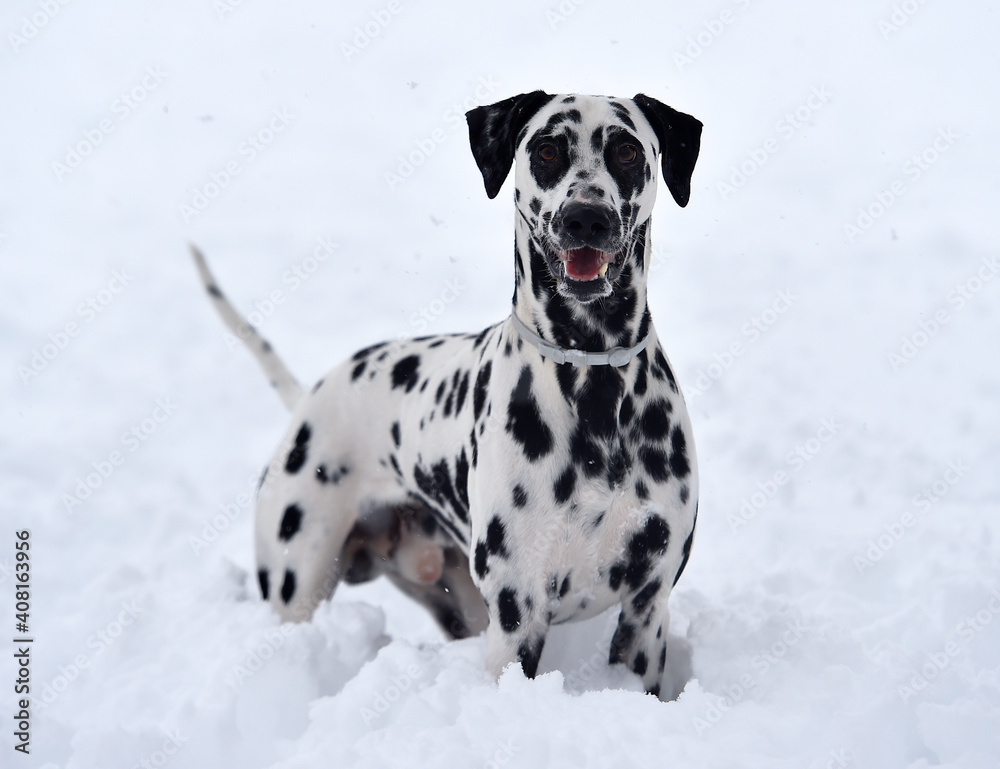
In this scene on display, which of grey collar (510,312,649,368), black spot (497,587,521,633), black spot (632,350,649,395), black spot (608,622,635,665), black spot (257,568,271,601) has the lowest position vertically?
black spot (257,568,271,601)

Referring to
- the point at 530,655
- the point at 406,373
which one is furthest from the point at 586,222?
the point at 406,373

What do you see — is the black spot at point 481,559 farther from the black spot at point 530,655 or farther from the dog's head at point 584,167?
the dog's head at point 584,167

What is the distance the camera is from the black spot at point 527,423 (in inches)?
115

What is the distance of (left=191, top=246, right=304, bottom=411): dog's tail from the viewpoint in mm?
4430

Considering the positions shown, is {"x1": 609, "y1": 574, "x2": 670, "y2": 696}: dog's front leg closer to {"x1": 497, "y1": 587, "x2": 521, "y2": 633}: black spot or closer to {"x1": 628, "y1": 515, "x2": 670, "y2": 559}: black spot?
{"x1": 628, "y1": 515, "x2": 670, "y2": 559}: black spot

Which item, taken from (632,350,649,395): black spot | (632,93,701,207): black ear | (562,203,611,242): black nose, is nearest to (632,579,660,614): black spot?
(632,350,649,395): black spot

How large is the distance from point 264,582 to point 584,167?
2.46m

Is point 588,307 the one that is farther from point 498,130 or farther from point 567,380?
point 498,130

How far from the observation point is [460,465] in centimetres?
336

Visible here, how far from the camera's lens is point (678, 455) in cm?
302

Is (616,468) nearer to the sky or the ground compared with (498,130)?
nearer to the ground

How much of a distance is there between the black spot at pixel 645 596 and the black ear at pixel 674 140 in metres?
1.35

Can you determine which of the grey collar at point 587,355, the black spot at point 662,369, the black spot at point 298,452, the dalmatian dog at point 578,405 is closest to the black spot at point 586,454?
the dalmatian dog at point 578,405

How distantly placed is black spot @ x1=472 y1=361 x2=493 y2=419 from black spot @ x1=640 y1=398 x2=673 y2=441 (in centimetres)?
60
